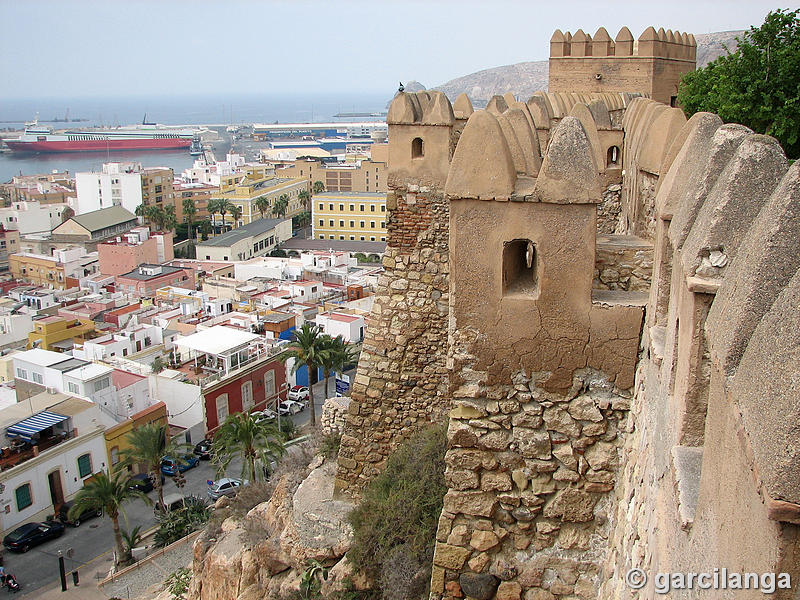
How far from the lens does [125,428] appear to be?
29.4 metres

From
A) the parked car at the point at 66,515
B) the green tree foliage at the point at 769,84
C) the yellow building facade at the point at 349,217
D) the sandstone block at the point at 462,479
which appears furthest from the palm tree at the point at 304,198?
the sandstone block at the point at 462,479

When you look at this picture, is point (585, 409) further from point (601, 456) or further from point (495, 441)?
point (495, 441)

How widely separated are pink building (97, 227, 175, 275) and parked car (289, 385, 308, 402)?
26.1 metres

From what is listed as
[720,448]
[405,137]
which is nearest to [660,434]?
[720,448]

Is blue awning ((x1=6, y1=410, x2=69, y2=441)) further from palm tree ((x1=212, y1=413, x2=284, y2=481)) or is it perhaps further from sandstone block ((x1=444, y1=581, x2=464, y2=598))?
sandstone block ((x1=444, y1=581, x2=464, y2=598))

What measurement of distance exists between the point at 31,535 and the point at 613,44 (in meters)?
24.7

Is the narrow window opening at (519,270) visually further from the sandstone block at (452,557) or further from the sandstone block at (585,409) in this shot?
the sandstone block at (452,557)

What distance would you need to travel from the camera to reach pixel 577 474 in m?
5.02

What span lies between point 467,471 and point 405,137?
5.04 meters

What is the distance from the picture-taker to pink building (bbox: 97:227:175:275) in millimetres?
57281

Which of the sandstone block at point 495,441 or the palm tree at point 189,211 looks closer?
the sandstone block at point 495,441

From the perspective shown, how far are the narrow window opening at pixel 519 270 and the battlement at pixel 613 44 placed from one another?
65.9ft

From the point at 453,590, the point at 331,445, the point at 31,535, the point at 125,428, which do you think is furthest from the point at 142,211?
the point at 453,590

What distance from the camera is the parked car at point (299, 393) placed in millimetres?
35625
